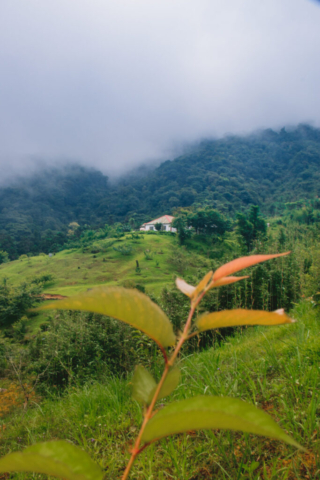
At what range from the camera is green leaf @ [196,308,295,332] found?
1.16 feet

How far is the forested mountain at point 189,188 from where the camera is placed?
7838 centimetres

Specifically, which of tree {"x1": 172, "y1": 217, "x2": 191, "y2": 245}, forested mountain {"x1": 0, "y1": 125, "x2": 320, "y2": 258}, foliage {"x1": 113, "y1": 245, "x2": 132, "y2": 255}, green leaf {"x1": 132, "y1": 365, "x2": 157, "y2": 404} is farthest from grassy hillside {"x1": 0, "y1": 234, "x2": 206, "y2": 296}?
green leaf {"x1": 132, "y1": 365, "x2": 157, "y2": 404}

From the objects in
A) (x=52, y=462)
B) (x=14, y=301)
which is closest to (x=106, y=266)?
(x=14, y=301)

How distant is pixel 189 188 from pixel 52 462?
96038mm

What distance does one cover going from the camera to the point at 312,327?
2.52 meters

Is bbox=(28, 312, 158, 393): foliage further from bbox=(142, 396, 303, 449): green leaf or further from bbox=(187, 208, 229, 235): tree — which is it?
bbox=(187, 208, 229, 235): tree

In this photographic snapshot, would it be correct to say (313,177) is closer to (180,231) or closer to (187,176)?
(187,176)

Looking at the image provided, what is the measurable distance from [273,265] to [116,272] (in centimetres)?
2616

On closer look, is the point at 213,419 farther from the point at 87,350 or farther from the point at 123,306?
the point at 87,350

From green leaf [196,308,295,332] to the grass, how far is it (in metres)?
0.98

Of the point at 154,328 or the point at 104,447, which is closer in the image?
the point at 154,328

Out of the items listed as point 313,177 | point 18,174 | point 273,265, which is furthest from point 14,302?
point 18,174

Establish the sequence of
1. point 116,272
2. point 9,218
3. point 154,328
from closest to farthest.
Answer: point 154,328, point 116,272, point 9,218

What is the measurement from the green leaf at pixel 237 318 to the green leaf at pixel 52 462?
21cm
